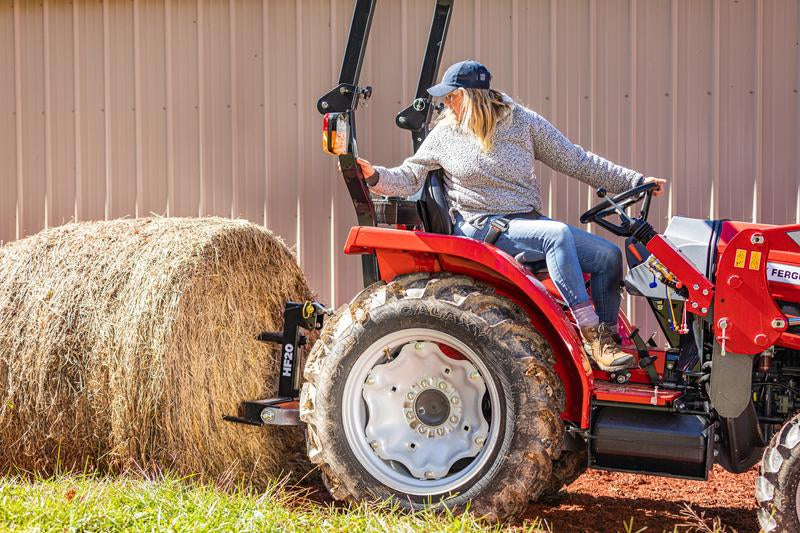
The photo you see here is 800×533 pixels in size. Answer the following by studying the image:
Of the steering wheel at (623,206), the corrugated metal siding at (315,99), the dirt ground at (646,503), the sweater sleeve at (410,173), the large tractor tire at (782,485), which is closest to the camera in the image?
the large tractor tire at (782,485)

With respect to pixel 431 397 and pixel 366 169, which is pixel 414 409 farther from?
pixel 366 169

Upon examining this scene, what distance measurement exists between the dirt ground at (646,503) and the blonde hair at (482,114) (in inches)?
66.0

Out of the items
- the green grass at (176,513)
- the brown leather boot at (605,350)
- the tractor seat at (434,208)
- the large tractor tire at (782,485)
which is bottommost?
the green grass at (176,513)

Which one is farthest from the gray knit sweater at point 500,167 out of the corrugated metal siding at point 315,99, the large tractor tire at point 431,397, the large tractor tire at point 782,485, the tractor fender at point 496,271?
the corrugated metal siding at point 315,99

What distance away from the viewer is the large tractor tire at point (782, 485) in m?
3.75

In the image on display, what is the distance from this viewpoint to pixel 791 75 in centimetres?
633

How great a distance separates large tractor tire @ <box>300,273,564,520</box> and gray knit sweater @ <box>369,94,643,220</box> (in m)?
0.41

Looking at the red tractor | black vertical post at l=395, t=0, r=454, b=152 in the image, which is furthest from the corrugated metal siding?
the red tractor

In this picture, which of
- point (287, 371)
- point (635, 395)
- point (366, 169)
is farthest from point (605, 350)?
point (287, 371)

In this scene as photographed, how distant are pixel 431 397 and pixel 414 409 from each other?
0.29 ft

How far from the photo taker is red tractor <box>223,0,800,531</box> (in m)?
4.02

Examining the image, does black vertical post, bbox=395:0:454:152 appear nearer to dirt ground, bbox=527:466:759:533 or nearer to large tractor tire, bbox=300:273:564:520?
large tractor tire, bbox=300:273:564:520

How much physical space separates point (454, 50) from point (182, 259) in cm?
279

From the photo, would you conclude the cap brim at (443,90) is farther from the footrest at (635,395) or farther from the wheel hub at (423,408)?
the footrest at (635,395)
